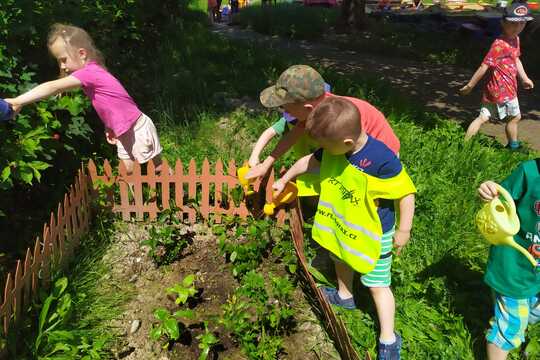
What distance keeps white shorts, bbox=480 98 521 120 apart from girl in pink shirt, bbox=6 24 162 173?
3495 mm

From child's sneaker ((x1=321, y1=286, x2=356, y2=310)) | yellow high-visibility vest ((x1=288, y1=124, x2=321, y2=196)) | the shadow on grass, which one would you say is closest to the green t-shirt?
the shadow on grass

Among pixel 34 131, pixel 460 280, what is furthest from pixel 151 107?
pixel 460 280

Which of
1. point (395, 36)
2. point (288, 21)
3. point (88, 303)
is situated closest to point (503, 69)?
point (88, 303)

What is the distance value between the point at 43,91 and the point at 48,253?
0.97m

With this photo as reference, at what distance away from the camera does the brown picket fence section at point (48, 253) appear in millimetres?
2305

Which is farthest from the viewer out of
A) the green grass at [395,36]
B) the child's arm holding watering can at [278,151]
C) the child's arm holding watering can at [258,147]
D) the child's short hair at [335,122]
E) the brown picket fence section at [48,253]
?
the green grass at [395,36]

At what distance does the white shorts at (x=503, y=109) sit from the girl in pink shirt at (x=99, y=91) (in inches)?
138

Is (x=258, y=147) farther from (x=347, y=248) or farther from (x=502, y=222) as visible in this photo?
(x=502, y=222)

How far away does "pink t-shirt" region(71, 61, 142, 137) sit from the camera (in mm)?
3121

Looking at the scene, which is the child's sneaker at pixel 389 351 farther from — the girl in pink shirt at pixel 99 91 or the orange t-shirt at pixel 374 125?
the girl in pink shirt at pixel 99 91

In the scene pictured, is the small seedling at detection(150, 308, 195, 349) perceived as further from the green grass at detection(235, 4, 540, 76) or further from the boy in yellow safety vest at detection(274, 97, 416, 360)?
the green grass at detection(235, 4, 540, 76)

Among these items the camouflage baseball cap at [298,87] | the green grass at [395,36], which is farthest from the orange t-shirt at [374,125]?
the green grass at [395,36]

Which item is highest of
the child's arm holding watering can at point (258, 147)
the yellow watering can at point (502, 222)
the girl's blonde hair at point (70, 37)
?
the girl's blonde hair at point (70, 37)

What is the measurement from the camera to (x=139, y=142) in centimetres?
358
